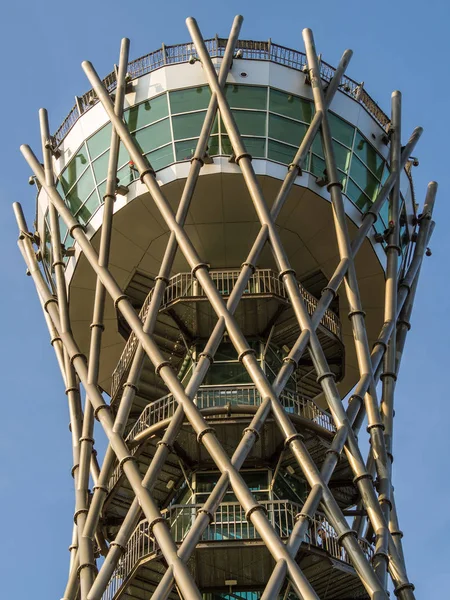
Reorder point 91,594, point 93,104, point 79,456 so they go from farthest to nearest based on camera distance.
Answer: point 93,104
point 79,456
point 91,594

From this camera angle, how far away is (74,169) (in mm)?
38312

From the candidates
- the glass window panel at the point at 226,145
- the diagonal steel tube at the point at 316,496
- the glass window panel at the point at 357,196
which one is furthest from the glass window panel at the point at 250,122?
the diagonal steel tube at the point at 316,496

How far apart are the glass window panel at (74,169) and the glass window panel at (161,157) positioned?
7.66 feet

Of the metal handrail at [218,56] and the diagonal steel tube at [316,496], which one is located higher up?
the metal handrail at [218,56]

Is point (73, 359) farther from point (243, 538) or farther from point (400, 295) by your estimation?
point (400, 295)

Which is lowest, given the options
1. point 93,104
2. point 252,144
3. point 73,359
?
point 73,359

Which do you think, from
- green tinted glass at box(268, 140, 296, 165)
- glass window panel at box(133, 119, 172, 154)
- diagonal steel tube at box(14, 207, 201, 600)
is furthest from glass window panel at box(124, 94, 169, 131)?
diagonal steel tube at box(14, 207, 201, 600)

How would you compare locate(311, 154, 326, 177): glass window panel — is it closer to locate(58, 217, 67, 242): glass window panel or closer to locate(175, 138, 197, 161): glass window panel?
locate(175, 138, 197, 161): glass window panel

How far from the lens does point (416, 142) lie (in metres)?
39.7

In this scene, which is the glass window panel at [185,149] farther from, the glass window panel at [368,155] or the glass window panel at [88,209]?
the glass window panel at [368,155]

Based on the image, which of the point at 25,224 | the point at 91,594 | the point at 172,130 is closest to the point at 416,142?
the point at 172,130

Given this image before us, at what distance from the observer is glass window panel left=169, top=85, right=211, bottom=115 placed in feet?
121

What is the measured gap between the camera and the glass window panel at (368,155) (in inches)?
1496

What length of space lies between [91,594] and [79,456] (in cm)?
484
